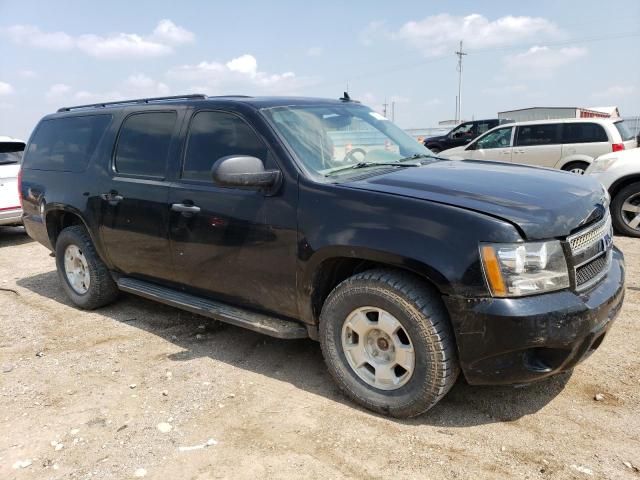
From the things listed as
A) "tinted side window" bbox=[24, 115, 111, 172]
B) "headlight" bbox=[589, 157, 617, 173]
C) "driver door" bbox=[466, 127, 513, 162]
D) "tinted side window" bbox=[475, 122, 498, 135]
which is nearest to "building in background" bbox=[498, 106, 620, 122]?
"tinted side window" bbox=[475, 122, 498, 135]

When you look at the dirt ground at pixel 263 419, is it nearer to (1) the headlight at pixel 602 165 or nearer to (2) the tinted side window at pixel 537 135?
(1) the headlight at pixel 602 165

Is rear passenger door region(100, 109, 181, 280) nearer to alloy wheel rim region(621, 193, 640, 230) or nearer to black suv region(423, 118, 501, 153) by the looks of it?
alloy wheel rim region(621, 193, 640, 230)

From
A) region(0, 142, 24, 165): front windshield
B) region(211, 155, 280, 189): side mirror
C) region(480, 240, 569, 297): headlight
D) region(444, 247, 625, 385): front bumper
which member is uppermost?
region(211, 155, 280, 189): side mirror

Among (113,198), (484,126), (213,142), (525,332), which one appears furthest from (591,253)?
(484,126)

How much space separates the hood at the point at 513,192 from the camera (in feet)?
8.66

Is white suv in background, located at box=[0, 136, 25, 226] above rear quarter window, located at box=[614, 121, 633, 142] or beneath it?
beneath

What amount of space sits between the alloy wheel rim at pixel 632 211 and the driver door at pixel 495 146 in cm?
469

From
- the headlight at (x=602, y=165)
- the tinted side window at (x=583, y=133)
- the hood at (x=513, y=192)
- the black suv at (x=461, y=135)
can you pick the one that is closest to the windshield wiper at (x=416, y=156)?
the hood at (x=513, y=192)

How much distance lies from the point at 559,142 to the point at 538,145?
438 millimetres

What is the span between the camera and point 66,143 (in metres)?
5.04

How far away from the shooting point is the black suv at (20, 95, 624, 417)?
2.60m

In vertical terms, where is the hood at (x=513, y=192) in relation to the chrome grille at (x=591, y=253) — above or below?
above

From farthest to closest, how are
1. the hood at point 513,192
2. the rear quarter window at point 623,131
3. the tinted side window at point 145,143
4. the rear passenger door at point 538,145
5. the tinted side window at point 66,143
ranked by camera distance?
the rear passenger door at point 538,145
the rear quarter window at point 623,131
the tinted side window at point 66,143
the tinted side window at point 145,143
the hood at point 513,192

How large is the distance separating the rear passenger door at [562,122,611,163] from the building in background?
1501 cm
